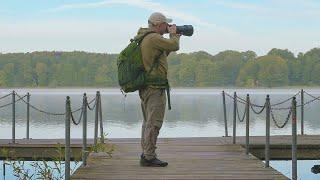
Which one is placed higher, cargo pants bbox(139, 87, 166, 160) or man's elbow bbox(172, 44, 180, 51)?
man's elbow bbox(172, 44, 180, 51)

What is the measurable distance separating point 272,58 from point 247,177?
134034mm

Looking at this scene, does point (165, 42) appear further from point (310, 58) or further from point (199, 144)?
point (310, 58)

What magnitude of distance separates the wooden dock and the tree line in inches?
4508

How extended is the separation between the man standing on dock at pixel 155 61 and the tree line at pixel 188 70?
390ft

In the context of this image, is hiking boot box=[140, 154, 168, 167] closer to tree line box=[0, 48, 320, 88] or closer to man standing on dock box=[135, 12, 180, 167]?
man standing on dock box=[135, 12, 180, 167]

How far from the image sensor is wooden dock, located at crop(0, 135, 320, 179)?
8.21 m

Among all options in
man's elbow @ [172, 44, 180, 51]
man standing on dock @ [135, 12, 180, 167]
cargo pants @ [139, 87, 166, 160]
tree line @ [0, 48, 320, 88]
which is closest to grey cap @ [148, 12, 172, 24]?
man standing on dock @ [135, 12, 180, 167]

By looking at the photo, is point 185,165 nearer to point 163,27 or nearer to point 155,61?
point 155,61

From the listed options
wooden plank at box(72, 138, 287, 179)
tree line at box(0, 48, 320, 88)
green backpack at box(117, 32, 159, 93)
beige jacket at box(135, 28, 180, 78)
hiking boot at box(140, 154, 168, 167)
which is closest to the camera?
wooden plank at box(72, 138, 287, 179)

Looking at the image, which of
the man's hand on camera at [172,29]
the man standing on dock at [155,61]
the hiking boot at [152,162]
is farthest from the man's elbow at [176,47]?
the hiking boot at [152,162]

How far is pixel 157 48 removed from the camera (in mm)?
8305

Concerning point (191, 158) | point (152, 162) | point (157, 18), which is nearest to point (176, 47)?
point (157, 18)

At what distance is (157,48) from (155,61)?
17 cm

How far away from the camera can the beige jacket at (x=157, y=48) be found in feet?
27.0
